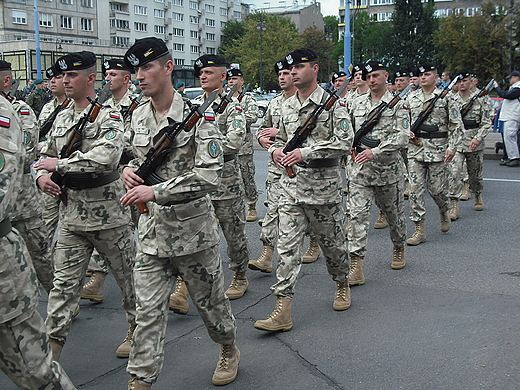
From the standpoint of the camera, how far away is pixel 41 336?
3037mm

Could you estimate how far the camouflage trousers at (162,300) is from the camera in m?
3.62

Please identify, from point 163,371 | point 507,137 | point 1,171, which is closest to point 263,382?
point 163,371

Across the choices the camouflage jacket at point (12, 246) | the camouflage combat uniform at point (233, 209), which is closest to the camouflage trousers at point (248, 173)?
the camouflage combat uniform at point (233, 209)

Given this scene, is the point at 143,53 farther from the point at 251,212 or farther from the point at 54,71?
the point at 251,212

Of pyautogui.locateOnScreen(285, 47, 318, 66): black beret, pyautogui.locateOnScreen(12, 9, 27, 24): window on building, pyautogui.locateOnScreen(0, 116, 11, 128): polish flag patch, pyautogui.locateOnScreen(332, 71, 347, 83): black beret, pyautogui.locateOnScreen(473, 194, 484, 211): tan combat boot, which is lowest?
pyautogui.locateOnScreen(473, 194, 484, 211): tan combat boot

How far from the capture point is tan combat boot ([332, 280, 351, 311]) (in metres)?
5.54

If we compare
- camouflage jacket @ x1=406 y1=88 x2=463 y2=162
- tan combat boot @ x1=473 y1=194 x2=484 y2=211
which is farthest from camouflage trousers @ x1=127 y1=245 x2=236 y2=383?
tan combat boot @ x1=473 y1=194 x2=484 y2=211

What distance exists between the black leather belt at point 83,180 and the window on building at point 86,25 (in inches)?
2930

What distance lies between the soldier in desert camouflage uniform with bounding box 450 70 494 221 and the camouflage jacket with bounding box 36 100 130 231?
6.14 m

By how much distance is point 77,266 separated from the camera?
4.41 m

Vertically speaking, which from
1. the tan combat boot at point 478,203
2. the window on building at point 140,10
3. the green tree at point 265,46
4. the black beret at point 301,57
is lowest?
the tan combat boot at point 478,203

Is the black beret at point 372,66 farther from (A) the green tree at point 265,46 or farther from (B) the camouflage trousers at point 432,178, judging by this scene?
(A) the green tree at point 265,46

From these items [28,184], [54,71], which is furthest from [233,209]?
[54,71]

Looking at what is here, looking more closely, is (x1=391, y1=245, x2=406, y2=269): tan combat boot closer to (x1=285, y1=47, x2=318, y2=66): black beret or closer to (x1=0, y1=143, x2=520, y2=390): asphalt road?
(x1=0, y1=143, x2=520, y2=390): asphalt road
